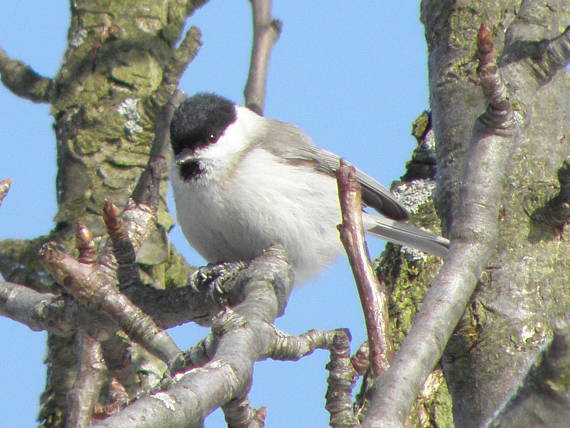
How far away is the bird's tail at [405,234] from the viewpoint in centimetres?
320

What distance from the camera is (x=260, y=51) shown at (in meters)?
3.70

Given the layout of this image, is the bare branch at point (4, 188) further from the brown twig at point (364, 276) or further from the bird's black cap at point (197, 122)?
the bird's black cap at point (197, 122)

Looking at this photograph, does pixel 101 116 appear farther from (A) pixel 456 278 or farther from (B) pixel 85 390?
(A) pixel 456 278

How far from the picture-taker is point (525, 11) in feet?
8.48

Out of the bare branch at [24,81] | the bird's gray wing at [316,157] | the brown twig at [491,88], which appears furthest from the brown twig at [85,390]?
the bare branch at [24,81]

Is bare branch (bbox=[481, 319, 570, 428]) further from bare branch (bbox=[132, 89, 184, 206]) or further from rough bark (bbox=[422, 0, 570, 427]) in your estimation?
bare branch (bbox=[132, 89, 184, 206])

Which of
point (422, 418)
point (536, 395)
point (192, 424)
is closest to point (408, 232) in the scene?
point (422, 418)

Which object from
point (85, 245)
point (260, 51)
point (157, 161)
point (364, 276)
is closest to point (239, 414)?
point (364, 276)

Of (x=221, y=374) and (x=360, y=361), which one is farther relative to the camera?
(x=360, y=361)

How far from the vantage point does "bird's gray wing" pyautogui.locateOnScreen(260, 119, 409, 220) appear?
11.7ft

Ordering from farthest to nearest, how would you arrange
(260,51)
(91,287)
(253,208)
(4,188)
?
(260,51)
(253,208)
(4,188)
(91,287)

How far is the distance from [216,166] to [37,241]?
0.83m

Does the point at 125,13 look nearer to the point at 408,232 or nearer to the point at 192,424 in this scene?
the point at 408,232

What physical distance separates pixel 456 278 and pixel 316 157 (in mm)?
2008
